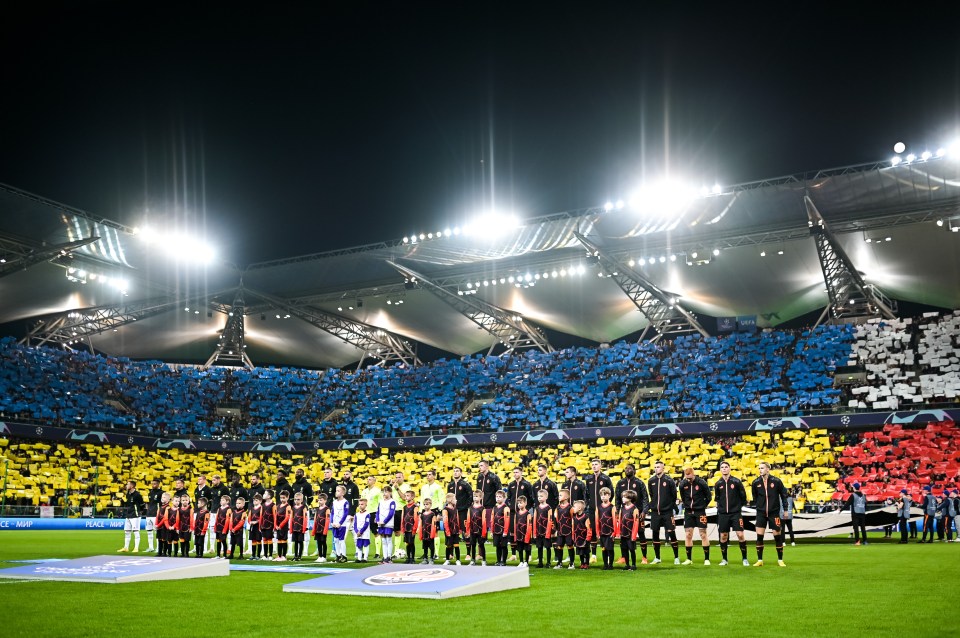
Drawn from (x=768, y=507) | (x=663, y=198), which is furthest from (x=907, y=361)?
(x=768, y=507)

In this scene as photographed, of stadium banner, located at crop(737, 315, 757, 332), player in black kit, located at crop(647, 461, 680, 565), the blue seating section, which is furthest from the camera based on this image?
stadium banner, located at crop(737, 315, 757, 332)

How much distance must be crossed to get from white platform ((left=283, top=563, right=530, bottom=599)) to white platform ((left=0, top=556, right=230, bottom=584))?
2835 millimetres

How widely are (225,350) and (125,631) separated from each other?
42299mm

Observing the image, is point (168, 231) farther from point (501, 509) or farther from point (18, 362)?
point (501, 509)

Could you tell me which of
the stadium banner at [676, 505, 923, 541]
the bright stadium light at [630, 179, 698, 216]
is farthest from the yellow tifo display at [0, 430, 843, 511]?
the bright stadium light at [630, 179, 698, 216]

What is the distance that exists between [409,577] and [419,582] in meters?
0.47

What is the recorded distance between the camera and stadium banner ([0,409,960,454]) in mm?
30950

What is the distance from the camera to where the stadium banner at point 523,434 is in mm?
30950

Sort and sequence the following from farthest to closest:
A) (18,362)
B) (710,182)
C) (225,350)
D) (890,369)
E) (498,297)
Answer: (225,350) → (498,297) → (18,362) → (890,369) → (710,182)

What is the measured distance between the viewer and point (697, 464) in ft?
109

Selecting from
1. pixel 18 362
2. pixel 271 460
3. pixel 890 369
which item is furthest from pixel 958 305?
pixel 18 362

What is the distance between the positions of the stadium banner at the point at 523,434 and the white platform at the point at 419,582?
23.3 m

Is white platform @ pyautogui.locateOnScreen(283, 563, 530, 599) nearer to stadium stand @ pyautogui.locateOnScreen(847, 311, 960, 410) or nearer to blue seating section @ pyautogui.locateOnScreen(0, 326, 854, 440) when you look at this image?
blue seating section @ pyautogui.locateOnScreen(0, 326, 854, 440)

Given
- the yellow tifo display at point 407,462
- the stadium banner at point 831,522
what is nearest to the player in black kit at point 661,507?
A: the stadium banner at point 831,522
